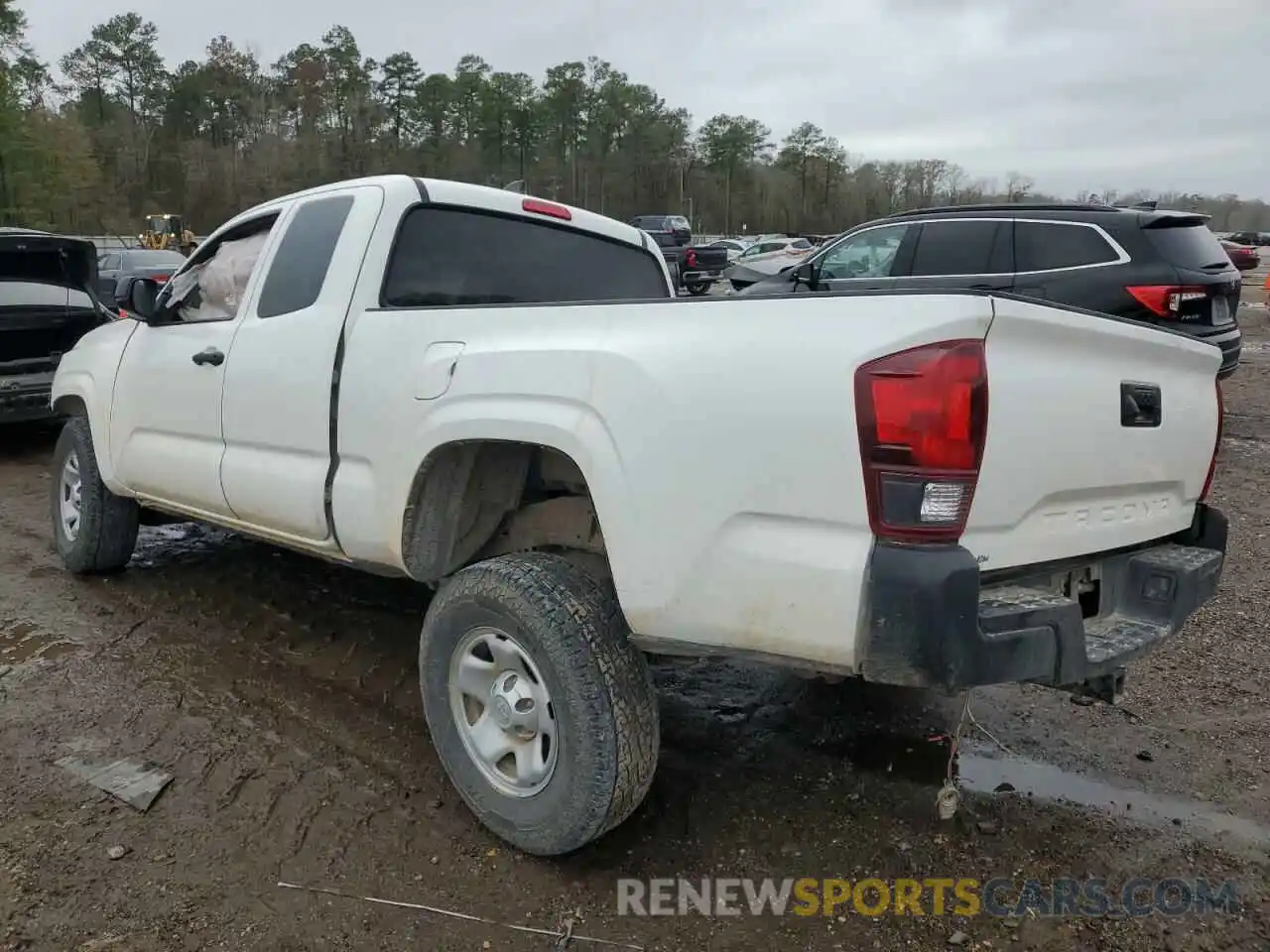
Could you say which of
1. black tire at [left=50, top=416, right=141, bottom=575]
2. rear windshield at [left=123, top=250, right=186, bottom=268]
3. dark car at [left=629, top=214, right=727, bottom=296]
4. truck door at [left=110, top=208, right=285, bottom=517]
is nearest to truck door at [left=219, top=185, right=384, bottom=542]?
truck door at [left=110, top=208, right=285, bottom=517]

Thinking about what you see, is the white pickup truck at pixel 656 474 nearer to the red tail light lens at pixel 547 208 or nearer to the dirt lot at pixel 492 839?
the red tail light lens at pixel 547 208

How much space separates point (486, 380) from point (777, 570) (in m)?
Answer: 1.06

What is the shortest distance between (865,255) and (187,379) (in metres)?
7.11

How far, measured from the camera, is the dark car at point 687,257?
6.70 metres

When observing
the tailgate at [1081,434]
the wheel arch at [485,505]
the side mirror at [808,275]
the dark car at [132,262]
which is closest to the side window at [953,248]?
the side mirror at [808,275]

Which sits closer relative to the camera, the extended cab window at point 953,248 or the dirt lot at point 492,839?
the dirt lot at point 492,839

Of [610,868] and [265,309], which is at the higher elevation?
[265,309]

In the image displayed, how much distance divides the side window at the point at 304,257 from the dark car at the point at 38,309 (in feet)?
16.6

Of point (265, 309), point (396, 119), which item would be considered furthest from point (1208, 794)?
point (396, 119)

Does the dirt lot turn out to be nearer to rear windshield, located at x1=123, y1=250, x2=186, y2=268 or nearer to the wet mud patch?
the wet mud patch

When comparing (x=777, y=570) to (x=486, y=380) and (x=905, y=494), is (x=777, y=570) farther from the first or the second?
(x=486, y=380)

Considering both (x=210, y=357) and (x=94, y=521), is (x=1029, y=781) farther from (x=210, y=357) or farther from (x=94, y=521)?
(x=94, y=521)

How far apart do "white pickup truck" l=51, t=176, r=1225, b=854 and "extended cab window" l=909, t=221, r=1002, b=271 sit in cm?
557

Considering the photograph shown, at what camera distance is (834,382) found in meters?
2.04
